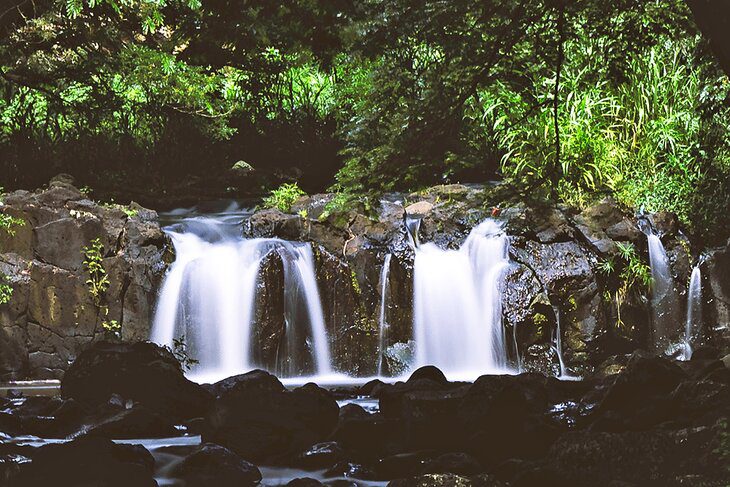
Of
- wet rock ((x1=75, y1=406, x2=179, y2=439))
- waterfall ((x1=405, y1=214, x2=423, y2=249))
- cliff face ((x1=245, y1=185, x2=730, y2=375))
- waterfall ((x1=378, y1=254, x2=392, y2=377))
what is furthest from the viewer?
waterfall ((x1=405, y1=214, x2=423, y2=249))

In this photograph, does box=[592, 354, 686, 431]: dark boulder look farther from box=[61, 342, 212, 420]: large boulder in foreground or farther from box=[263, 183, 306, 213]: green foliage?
box=[263, 183, 306, 213]: green foliage

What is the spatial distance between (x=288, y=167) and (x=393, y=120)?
10246mm

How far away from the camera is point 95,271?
11.0m

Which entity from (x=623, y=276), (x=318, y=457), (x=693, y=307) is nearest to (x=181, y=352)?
(x=318, y=457)

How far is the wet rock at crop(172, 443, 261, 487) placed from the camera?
5.41m

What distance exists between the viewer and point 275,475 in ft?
18.7

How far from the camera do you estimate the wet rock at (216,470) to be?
213 inches

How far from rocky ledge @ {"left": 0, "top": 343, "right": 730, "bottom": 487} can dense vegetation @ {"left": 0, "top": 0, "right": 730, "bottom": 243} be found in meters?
1.57

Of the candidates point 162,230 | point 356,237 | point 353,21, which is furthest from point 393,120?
point 162,230

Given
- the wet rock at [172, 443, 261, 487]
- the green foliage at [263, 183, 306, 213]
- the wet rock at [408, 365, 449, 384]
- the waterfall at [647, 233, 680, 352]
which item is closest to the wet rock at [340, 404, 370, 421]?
the wet rock at [172, 443, 261, 487]

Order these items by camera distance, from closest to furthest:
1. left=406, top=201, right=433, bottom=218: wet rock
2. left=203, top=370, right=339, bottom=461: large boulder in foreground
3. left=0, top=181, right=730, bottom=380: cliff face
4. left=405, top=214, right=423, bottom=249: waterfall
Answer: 1. left=203, top=370, right=339, bottom=461: large boulder in foreground
2. left=0, top=181, right=730, bottom=380: cliff face
3. left=405, top=214, right=423, bottom=249: waterfall
4. left=406, top=201, right=433, bottom=218: wet rock

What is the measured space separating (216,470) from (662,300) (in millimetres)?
7559

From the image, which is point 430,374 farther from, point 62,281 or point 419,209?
point 62,281

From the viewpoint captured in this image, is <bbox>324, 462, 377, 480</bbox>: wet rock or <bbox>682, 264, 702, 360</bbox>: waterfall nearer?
<bbox>324, 462, 377, 480</bbox>: wet rock
